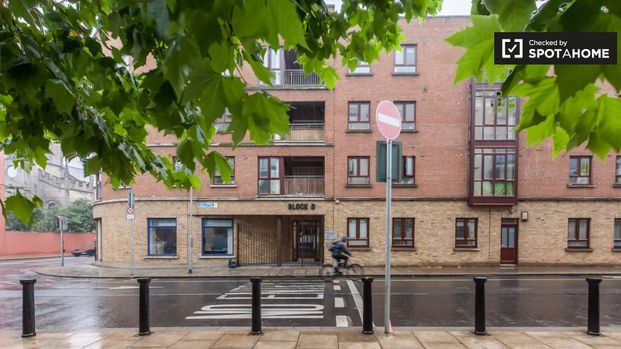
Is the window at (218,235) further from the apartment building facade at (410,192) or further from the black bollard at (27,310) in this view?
the black bollard at (27,310)

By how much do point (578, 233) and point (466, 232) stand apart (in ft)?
18.5

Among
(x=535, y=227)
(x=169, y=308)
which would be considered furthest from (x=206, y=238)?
(x=535, y=227)

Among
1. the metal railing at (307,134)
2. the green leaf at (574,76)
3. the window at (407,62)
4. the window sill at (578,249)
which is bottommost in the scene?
the window sill at (578,249)

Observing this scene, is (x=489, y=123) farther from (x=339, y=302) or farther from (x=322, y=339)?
(x=322, y=339)

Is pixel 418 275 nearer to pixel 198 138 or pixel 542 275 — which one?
pixel 542 275

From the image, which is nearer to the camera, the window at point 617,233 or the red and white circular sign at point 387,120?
the red and white circular sign at point 387,120

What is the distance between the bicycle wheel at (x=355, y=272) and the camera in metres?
14.4

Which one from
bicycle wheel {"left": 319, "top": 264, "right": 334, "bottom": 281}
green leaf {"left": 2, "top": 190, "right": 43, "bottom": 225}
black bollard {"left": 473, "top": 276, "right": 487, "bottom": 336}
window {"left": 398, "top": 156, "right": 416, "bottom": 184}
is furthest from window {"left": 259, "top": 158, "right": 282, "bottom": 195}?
green leaf {"left": 2, "top": 190, "right": 43, "bottom": 225}

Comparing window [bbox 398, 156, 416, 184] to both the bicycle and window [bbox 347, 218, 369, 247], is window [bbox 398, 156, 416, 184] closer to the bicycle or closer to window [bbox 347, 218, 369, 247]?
window [bbox 347, 218, 369, 247]

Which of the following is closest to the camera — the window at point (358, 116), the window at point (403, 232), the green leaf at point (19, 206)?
the green leaf at point (19, 206)

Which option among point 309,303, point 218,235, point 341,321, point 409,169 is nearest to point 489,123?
point 409,169

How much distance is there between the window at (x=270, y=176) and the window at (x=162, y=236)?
5169 millimetres

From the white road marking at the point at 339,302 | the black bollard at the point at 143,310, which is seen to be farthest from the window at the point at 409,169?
the black bollard at the point at 143,310

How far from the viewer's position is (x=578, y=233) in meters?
18.4
